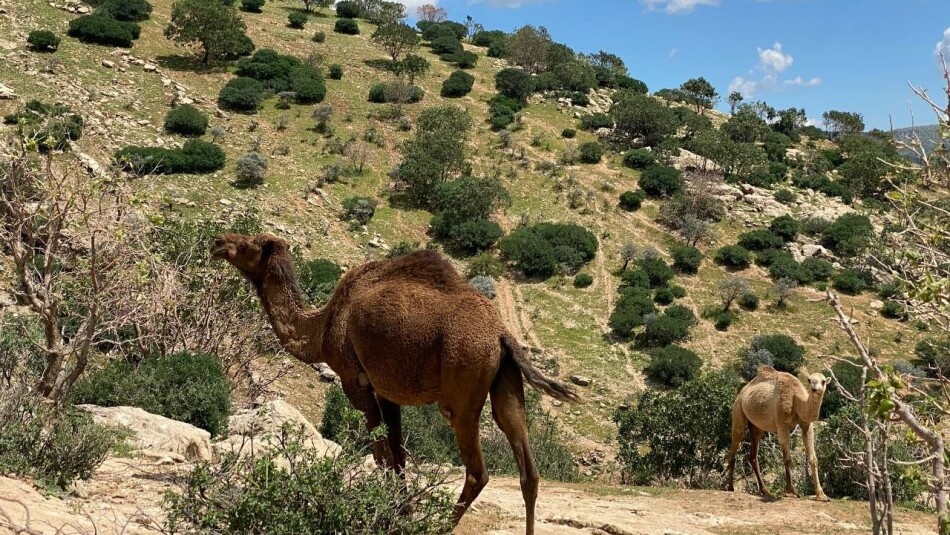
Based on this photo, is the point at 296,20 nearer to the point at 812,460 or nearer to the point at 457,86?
the point at 457,86

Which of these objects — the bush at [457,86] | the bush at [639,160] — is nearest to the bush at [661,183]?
the bush at [639,160]

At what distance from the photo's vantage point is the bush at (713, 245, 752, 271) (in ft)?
128

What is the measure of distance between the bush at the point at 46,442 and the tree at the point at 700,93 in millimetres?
72981

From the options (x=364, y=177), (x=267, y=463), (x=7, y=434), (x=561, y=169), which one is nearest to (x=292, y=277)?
(x=7, y=434)

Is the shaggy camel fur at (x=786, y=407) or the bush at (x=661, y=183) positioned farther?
the bush at (x=661, y=183)

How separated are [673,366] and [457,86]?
113 feet

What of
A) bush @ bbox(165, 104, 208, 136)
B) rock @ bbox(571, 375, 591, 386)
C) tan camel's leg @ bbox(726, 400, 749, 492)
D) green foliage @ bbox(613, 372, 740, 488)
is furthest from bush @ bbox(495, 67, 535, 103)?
tan camel's leg @ bbox(726, 400, 749, 492)

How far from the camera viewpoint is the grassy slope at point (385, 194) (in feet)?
101

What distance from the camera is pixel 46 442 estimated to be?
596cm

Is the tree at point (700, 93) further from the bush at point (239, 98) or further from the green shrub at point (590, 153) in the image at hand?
the bush at point (239, 98)

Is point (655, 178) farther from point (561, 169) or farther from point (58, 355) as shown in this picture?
point (58, 355)

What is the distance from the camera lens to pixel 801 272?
38.2m

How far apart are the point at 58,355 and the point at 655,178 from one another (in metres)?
42.8

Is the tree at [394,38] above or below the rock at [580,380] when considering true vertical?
above
